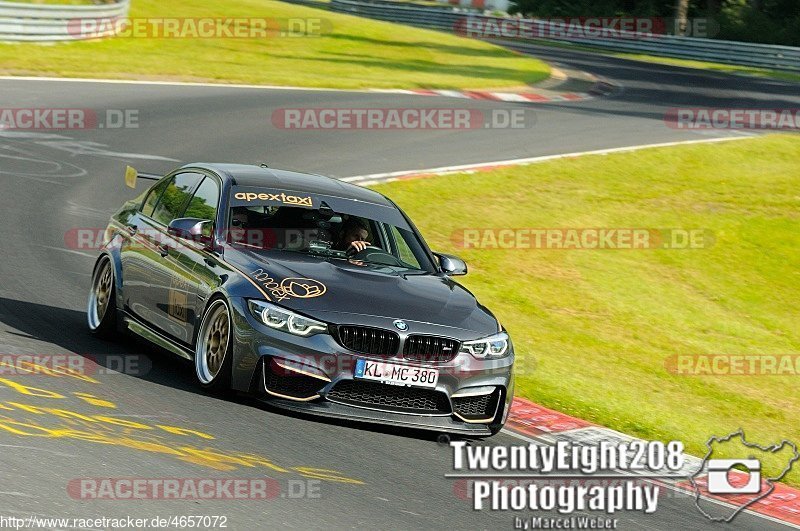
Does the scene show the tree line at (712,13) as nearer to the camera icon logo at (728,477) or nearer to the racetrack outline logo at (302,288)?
the camera icon logo at (728,477)

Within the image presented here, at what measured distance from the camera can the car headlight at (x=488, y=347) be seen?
8805 millimetres

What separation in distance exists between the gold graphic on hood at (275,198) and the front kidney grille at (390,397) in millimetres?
1870

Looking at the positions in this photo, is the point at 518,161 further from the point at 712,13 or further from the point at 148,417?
the point at 712,13

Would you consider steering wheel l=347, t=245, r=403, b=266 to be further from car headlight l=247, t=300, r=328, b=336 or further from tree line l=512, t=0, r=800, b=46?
tree line l=512, t=0, r=800, b=46

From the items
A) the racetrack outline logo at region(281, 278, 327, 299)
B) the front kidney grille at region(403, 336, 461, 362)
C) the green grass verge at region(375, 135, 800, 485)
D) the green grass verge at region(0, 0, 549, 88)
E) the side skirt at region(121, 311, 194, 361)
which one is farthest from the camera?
the green grass verge at region(0, 0, 549, 88)

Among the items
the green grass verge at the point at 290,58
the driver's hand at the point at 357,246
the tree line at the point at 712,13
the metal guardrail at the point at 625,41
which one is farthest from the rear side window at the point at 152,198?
the tree line at the point at 712,13

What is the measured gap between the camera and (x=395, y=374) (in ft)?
27.9

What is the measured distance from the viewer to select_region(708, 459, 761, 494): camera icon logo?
890 centimetres

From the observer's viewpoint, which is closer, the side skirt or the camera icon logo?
the camera icon logo

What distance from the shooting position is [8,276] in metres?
12.3

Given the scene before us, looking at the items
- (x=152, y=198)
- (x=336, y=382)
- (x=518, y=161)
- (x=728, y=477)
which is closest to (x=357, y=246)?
(x=336, y=382)

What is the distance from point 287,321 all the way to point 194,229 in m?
1.31

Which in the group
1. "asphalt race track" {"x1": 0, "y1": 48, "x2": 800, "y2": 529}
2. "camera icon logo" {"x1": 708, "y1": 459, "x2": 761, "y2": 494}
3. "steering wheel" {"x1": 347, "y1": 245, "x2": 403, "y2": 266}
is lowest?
"camera icon logo" {"x1": 708, "y1": 459, "x2": 761, "y2": 494}

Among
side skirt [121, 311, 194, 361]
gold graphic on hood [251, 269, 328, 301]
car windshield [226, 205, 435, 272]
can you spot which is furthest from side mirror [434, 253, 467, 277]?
side skirt [121, 311, 194, 361]
